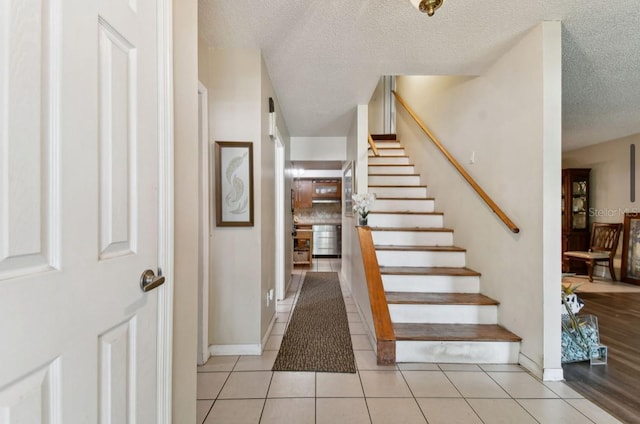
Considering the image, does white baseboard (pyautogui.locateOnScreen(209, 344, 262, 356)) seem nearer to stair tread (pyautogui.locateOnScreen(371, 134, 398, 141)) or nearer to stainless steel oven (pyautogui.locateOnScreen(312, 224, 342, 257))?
stair tread (pyautogui.locateOnScreen(371, 134, 398, 141))

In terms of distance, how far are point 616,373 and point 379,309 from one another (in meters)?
1.71

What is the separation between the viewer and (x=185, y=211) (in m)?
1.19

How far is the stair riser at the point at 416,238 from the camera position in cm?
313

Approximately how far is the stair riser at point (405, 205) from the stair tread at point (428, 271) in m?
1.01

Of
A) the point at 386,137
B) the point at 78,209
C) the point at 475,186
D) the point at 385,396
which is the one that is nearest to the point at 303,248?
the point at 386,137

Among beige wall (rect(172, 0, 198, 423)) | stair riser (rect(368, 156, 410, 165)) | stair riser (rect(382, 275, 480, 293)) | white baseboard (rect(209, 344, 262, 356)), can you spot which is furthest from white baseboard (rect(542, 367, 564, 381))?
stair riser (rect(368, 156, 410, 165))

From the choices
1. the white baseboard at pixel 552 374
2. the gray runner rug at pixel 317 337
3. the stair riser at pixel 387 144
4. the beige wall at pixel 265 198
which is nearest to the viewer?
the white baseboard at pixel 552 374

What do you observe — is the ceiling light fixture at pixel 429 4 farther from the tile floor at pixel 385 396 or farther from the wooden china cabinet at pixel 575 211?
the wooden china cabinet at pixel 575 211

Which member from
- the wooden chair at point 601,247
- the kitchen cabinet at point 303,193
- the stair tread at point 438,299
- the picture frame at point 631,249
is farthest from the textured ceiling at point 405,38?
the kitchen cabinet at point 303,193

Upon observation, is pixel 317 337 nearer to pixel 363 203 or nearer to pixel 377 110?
pixel 363 203

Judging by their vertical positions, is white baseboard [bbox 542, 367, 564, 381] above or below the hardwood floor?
above

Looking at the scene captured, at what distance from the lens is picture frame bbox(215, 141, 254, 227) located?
7.16 feet

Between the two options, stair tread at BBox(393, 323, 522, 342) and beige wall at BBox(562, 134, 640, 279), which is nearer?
stair tread at BBox(393, 323, 522, 342)

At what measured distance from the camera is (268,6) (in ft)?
5.66
